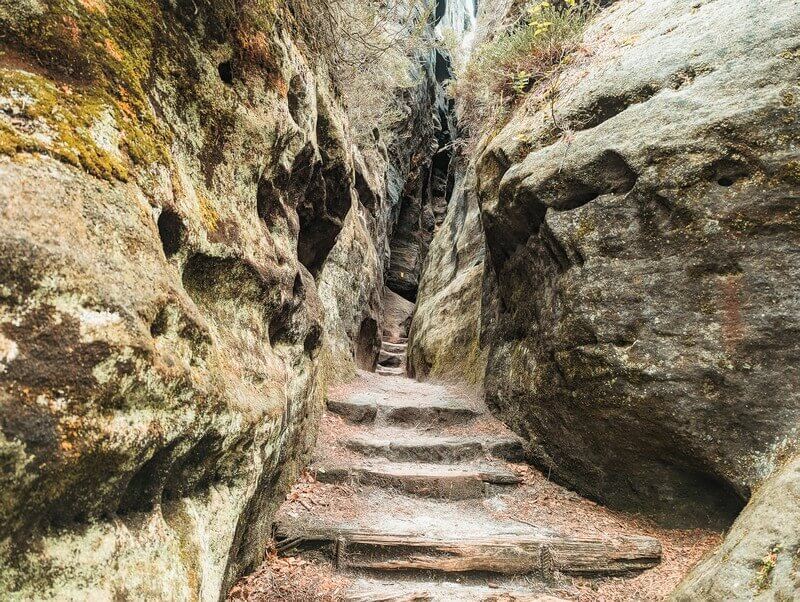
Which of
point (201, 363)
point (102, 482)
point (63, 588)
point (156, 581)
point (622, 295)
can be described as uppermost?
point (622, 295)

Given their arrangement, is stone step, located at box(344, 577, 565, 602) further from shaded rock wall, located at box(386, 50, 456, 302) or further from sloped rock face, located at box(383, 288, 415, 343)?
shaded rock wall, located at box(386, 50, 456, 302)

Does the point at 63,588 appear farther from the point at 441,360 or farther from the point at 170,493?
the point at 441,360

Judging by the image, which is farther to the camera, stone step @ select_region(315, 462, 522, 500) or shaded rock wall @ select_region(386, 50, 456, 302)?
shaded rock wall @ select_region(386, 50, 456, 302)

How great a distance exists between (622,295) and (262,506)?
4.35 metres

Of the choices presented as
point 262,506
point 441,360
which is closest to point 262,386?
point 262,506

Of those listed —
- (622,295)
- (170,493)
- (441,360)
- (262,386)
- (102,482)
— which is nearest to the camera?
(102,482)

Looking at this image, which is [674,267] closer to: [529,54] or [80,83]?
[80,83]

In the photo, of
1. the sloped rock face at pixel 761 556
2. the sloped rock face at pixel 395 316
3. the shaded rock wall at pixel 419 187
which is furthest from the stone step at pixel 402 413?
the shaded rock wall at pixel 419 187

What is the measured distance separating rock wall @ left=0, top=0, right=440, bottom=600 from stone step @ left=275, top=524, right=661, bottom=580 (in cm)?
64

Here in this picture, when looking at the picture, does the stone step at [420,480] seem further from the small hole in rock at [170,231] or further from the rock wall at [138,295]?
the small hole in rock at [170,231]

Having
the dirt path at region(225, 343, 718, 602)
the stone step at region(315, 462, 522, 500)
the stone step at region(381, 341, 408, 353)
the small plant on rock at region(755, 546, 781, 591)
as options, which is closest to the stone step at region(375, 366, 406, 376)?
the stone step at region(381, 341, 408, 353)

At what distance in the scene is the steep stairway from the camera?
13.6 feet

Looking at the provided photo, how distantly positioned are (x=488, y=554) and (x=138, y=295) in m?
3.89

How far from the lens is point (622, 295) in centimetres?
502
